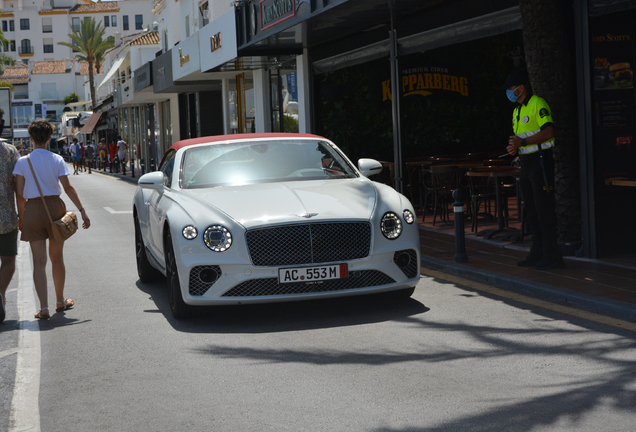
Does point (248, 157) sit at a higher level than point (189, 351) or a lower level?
higher

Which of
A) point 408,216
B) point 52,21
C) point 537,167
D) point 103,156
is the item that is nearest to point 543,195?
point 537,167

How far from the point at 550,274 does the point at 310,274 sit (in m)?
2.76

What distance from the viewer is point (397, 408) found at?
4410 mm

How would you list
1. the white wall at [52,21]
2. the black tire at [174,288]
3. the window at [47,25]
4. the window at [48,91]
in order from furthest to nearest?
1. the window at [47,25]
2. the white wall at [52,21]
3. the window at [48,91]
4. the black tire at [174,288]

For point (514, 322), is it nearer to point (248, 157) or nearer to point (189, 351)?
point (189, 351)

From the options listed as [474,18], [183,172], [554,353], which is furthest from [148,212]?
[474,18]

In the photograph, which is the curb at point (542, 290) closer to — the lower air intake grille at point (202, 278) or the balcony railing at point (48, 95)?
the lower air intake grille at point (202, 278)

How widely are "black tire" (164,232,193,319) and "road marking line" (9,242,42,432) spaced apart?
109 centimetres

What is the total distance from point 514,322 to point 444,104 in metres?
10.9

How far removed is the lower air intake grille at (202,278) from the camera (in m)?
6.45

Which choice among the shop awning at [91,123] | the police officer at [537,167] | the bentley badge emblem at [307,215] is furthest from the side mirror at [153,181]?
the shop awning at [91,123]

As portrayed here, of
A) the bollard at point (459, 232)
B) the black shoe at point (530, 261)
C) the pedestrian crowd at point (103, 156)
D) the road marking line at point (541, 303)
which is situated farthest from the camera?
the pedestrian crowd at point (103, 156)

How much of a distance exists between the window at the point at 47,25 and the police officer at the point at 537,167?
404 ft

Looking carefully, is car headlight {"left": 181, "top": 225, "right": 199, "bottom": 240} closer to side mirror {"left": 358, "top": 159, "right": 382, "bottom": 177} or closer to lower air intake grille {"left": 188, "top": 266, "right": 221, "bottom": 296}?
lower air intake grille {"left": 188, "top": 266, "right": 221, "bottom": 296}
